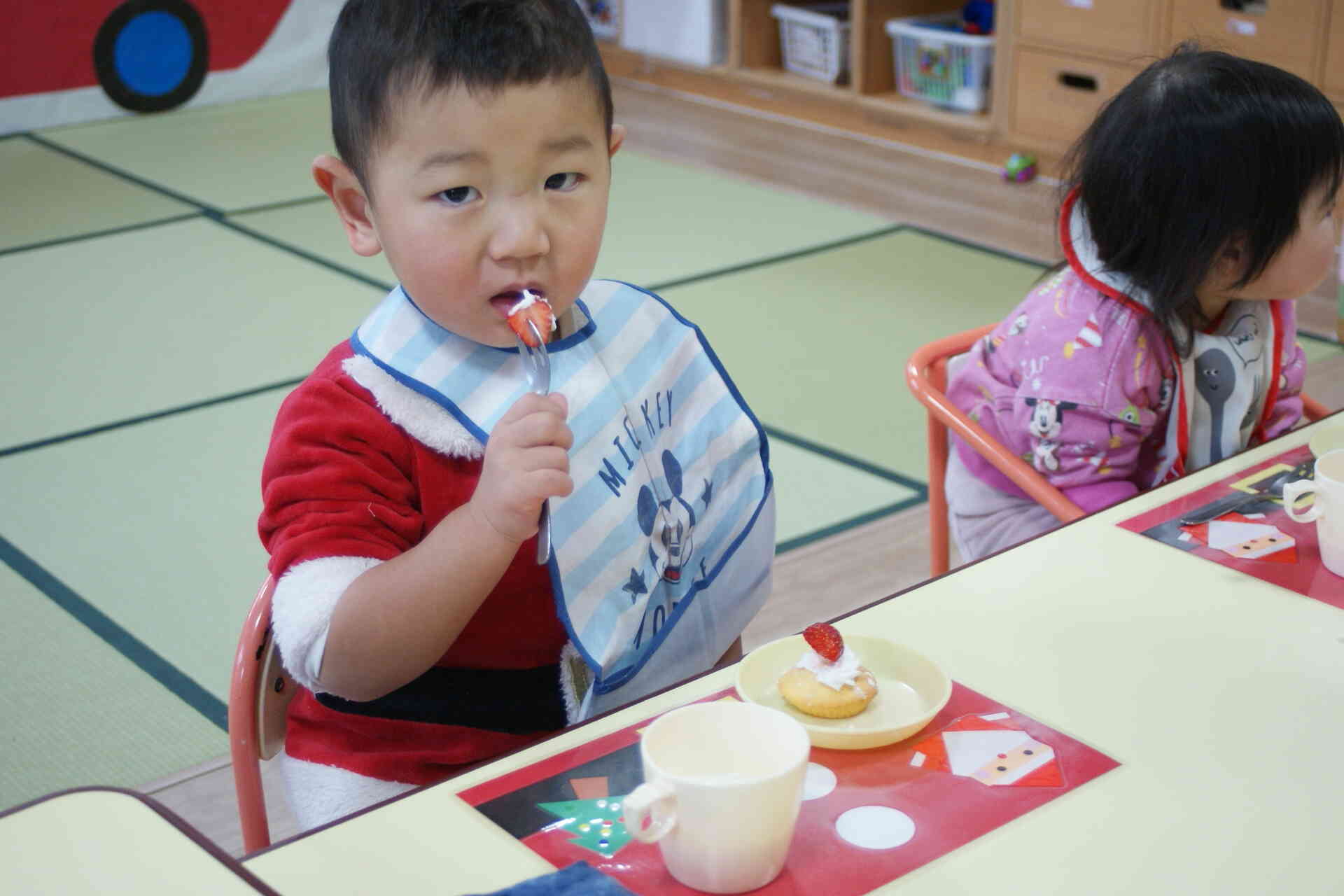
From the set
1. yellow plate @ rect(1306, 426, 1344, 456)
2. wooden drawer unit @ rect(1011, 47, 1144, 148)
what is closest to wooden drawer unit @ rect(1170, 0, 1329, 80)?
wooden drawer unit @ rect(1011, 47, 1144, 148)

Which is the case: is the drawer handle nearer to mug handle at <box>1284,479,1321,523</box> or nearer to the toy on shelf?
the toy on shelf

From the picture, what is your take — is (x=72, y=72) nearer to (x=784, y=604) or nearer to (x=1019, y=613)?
(x=784, y=604)

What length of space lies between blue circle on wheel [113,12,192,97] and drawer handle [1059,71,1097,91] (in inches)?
98.3

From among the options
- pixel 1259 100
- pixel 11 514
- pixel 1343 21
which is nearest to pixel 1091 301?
pixel 1259 100

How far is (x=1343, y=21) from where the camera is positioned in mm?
3092

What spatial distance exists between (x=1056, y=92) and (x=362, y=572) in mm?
3151

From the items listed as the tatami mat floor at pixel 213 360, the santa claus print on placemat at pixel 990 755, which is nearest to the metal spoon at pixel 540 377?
the santa claus print on placemat at pixel 990 755

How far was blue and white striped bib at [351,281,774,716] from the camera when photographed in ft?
3.17

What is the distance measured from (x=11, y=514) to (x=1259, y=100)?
5.50ft

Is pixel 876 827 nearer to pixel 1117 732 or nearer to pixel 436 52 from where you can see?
pixel 1117 732

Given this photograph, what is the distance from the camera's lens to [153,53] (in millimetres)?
4469

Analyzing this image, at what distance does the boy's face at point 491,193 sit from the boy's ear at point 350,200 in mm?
31

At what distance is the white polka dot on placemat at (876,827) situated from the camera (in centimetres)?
67

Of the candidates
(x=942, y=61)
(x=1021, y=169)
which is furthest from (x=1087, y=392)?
(x=942, y=61)
